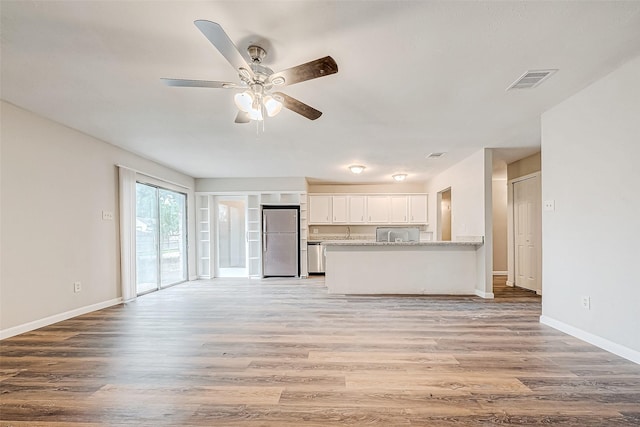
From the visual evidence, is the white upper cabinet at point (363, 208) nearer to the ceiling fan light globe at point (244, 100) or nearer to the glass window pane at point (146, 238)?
the glass window pane at point (146, 238)

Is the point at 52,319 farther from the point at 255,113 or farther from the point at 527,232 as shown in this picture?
the point at 527,232

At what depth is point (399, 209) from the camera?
7891 millimetres

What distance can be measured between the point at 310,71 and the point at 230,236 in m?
6.24

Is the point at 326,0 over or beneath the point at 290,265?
over

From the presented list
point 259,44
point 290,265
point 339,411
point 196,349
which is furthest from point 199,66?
point 290,265

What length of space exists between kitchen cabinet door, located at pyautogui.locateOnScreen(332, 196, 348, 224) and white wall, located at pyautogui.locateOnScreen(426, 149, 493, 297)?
103 inches

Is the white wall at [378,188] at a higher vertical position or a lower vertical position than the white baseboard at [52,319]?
higher

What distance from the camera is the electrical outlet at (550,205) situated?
331 cm

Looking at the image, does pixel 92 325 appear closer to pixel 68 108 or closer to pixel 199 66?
pixel 68 108

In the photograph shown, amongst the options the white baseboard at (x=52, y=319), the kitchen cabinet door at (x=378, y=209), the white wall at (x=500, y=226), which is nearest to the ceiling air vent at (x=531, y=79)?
the white wall at (x=500, y=226)

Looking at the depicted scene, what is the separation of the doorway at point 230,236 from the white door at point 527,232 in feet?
19.7

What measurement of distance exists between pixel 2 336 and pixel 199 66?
3409 millimetres

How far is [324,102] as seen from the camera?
307 centimetres

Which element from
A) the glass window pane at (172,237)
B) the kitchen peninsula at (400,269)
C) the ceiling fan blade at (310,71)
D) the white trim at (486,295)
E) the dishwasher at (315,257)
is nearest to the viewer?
the ceiling fan blade at (310,71)
